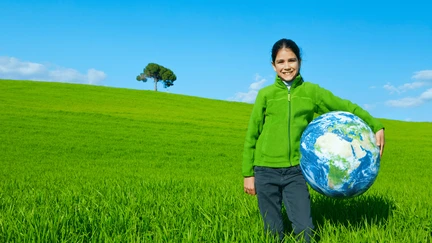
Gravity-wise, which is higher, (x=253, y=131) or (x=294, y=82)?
(x=294, y=82)

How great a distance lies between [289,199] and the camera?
13.3 feet

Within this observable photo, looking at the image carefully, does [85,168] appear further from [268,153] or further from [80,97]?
[80,97]

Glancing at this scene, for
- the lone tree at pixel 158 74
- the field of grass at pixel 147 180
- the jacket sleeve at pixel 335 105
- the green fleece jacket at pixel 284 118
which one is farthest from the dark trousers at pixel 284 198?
the lone tree at pixel 158 74

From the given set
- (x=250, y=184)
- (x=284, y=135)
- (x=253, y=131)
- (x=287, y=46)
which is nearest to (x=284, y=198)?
(x=250, y=184)

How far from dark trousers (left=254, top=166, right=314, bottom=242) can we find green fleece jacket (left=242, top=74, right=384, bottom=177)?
10 centimetres

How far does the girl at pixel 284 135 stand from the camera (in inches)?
159

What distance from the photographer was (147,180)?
8.77m

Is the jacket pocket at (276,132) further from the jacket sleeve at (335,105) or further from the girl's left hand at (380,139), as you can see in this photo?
the girl's left hand at (380,139)

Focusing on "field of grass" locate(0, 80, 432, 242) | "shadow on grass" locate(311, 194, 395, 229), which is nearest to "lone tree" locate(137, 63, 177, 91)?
"field of grass" locate(0, 80, 432, 242)

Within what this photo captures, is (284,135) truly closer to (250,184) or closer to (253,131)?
(253,131)

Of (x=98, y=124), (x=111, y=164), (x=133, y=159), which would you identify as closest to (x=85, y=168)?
(x=111, y=164)

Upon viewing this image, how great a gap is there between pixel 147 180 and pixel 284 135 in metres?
5.23

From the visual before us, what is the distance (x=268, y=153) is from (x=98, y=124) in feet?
72.6

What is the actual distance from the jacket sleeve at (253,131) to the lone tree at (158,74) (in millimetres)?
82880
